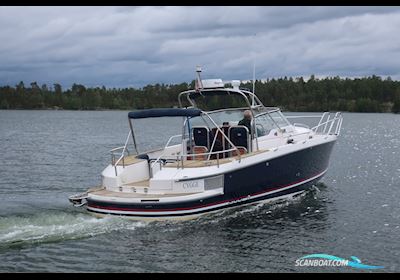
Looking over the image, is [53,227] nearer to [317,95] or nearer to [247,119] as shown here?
[247,119]

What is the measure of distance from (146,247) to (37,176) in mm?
13062

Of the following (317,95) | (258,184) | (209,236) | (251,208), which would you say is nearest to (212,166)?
(258,184)

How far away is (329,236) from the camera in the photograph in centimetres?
1389

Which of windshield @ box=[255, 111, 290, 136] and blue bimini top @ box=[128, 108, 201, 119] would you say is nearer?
blue bimini top @ box=[128, 108, 201, 119]

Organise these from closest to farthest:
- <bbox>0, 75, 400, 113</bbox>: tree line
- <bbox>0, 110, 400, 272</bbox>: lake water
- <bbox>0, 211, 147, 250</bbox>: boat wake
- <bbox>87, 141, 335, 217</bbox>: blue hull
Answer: <bbox>0, 110, 400, 272</bbox>: lake water, <bbox>0, 211, 147, 250</bbox>: boat wake, <bbox>87, 141, 335, 217</bbox>: blue hull, <bbox>0, 75, 400, 113</bbox>: tree line

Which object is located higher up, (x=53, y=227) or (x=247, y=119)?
(x=247, y=119)

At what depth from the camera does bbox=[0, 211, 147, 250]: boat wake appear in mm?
12578

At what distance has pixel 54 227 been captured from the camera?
44.0 ft

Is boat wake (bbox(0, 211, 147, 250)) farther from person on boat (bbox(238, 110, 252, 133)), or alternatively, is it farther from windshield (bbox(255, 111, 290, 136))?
windshield (bbox(255, 111, 290, 136))

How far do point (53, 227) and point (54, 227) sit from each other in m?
0.02

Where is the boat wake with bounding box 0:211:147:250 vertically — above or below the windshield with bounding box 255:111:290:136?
below

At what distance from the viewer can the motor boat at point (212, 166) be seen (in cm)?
1433

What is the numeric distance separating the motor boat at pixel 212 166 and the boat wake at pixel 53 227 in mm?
378
